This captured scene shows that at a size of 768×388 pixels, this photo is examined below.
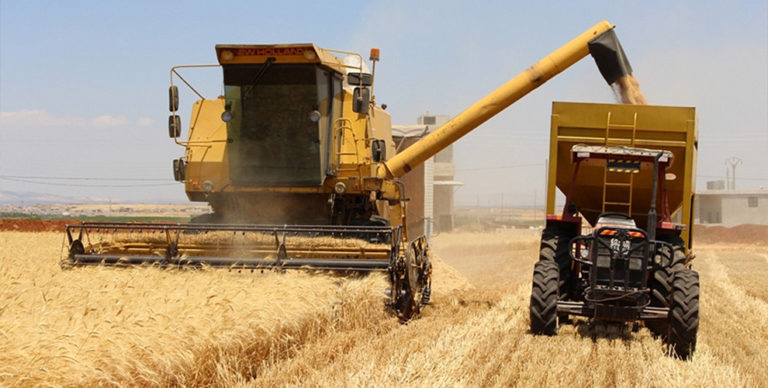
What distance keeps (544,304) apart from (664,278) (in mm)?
1195

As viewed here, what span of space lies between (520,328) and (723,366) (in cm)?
228

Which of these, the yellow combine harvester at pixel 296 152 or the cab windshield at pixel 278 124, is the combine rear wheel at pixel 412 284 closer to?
the yellow combine harvester at pixel 296 152

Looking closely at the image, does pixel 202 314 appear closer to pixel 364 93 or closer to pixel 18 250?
pixel 364 93

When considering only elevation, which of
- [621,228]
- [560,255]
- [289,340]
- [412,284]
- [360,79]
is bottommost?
[289,340]

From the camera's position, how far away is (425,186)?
27.5 m

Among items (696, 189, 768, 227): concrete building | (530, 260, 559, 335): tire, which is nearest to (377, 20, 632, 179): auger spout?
(530, 260, 559, 335): tire

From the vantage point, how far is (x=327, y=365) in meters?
6.45

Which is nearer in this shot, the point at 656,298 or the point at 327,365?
the point at 327,365

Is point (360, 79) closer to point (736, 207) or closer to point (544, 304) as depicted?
point (544, 304)

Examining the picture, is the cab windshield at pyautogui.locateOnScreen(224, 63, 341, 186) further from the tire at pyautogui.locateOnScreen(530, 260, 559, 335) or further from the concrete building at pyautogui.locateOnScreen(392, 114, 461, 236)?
the tire at pyautogui.locateOnScreen(530, 260, 559, 335)

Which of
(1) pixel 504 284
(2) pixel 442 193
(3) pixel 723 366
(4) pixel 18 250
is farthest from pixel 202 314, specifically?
(2) pixel 442 193

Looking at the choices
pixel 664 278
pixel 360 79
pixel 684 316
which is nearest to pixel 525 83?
pixel 360 79

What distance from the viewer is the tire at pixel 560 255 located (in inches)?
340

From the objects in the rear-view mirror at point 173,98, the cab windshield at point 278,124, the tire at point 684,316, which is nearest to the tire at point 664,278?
the tire at point 684,316
